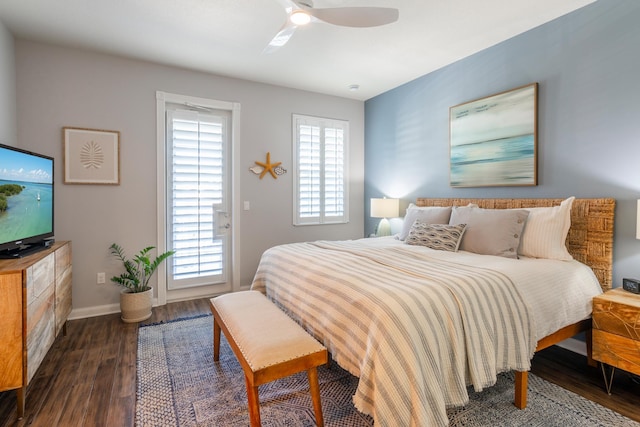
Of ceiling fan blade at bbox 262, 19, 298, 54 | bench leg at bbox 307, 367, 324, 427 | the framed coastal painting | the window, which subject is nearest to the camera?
bench leg at bbox 307, 367, 324, 427

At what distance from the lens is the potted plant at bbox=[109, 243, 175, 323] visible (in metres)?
3.17

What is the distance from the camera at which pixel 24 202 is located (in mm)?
2205

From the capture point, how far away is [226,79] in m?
3.99

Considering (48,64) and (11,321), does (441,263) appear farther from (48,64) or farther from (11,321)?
(48,64)

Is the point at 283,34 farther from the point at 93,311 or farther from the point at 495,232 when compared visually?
the point at 93,311

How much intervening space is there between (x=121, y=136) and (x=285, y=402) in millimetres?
3133

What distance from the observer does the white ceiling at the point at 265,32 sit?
8.23 ft

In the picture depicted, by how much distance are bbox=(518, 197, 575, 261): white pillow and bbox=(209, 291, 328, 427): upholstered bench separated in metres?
1.90

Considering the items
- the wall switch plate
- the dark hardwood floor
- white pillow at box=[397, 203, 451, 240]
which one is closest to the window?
white pillow at box=[397, 203, 451, 240]

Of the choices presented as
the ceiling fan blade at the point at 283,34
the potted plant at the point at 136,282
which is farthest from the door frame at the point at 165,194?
the ceiling fan blade at the point at 283,34

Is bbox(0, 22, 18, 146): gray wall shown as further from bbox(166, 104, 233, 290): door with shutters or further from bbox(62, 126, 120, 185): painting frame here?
bbox(166, 104, 233, 290): door with shutters

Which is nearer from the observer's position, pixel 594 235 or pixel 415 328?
pixel 415 328

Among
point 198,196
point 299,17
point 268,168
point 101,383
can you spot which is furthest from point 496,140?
point 101,383

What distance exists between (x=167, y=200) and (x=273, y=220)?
1324 millimetres
